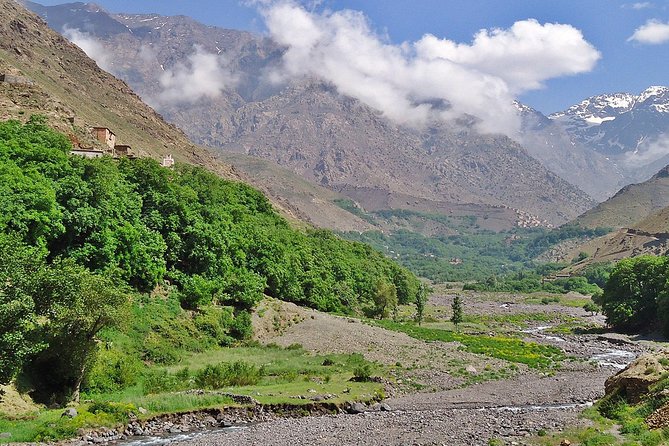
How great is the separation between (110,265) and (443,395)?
3297cm

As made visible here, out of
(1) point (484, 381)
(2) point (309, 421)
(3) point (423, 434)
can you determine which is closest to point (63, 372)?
(2) point (309, 421)

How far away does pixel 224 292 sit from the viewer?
73000 mm

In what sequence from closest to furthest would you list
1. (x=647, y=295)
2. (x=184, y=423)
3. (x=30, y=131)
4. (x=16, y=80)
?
(x=184, y=423)
(x=30, y=131)
(x=647, y=295)
(x=16, y=80)

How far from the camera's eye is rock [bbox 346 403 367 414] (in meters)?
42.6

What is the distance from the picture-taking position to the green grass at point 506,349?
67.3 m

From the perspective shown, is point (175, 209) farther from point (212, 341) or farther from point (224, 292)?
point (212, 341)

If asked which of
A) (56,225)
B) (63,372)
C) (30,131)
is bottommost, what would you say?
(63,372)

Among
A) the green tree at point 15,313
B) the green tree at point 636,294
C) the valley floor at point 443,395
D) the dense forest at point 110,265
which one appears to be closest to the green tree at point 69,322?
the dense forest at point 110,265

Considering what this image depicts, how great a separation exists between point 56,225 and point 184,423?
79.7ft

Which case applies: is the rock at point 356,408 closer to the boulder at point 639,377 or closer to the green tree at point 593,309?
the boulder at point 639,377

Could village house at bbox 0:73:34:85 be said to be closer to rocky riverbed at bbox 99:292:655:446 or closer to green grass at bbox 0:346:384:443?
green grass at bbox 0:346:384:443

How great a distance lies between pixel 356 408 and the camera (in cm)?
4275

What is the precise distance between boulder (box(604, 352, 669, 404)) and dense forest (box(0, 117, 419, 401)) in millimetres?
33240

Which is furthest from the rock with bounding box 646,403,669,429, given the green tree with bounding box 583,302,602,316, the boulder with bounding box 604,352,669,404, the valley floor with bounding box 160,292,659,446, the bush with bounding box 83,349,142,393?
the green tree with bounding box 583,302,602,316
